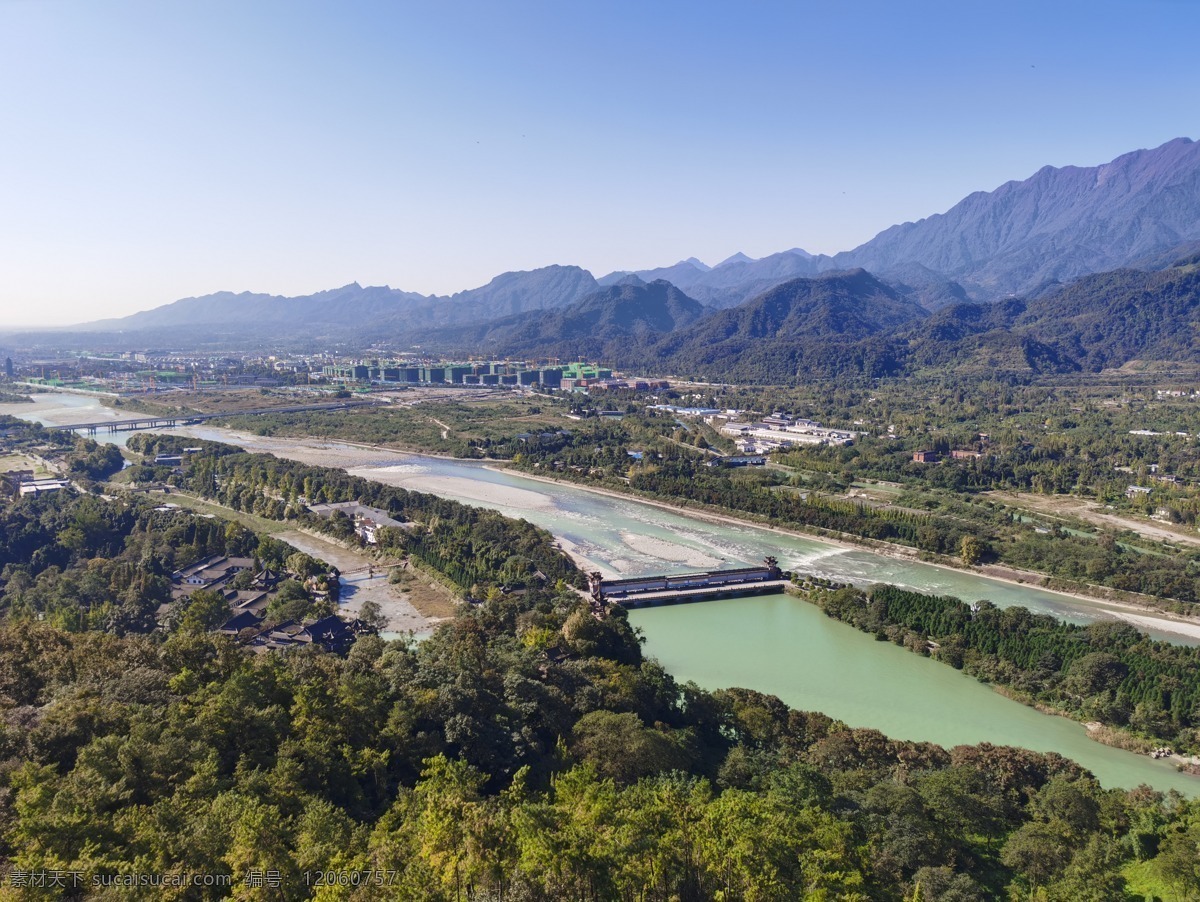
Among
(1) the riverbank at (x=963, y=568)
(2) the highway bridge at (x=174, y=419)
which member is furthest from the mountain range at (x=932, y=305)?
(1) the riverbank at (x=963, y=568)

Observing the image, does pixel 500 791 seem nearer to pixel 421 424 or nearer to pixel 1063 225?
pixel 421 424

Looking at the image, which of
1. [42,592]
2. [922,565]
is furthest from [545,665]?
[922,565]

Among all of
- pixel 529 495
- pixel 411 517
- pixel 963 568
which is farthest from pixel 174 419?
pixel 963 568

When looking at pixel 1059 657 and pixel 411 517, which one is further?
pixel 411 517

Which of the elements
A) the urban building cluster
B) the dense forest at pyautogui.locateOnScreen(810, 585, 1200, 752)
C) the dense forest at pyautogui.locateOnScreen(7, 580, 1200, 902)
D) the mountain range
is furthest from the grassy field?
the mountain range

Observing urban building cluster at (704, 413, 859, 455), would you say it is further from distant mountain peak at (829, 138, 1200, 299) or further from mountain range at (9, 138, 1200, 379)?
distant mountain peak at (829, 138, 1200, 299)

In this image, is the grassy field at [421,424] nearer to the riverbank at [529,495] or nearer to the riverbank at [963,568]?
the riverbank at [529,495]

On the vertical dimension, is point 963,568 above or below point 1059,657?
below
